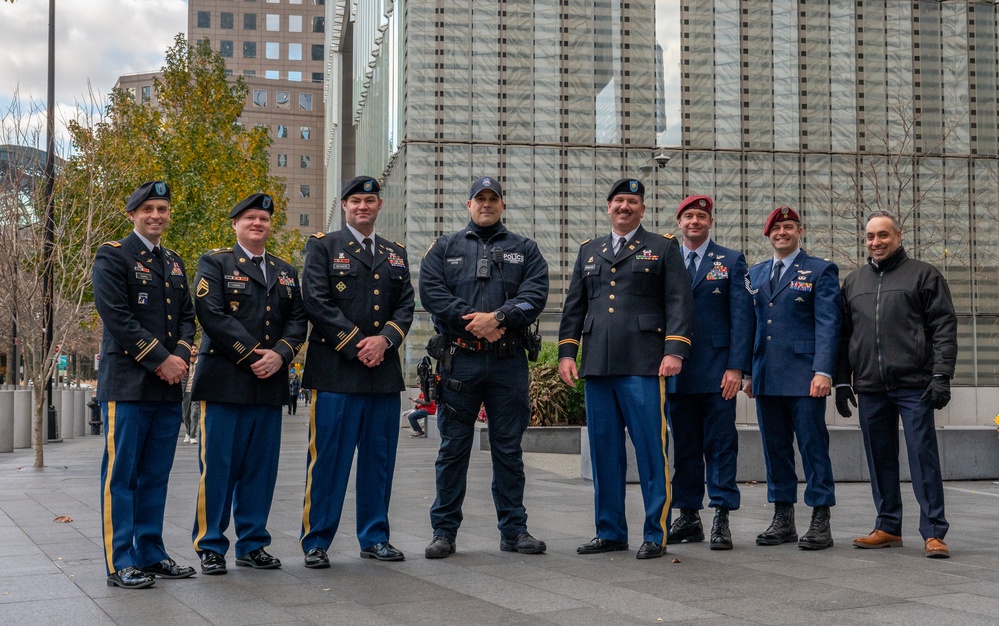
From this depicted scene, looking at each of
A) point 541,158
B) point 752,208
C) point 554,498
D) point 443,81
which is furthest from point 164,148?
point 554,498

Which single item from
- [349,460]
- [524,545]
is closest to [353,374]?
[349,460]

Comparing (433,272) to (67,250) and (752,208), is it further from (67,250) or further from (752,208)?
(752,208)

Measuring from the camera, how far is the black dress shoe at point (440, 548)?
6.70m

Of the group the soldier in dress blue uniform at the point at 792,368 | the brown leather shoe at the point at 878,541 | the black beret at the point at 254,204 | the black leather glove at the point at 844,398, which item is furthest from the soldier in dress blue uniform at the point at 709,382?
the black beret at the point at 254,204

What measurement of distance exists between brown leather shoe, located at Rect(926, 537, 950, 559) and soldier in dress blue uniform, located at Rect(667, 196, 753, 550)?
1.19 m

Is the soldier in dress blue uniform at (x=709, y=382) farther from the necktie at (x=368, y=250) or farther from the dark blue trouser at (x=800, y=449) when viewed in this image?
the necktie at (x=368, y=250)

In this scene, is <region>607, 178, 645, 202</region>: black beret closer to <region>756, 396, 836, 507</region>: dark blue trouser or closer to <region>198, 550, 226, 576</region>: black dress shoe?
<region>756, 396, 836, 507</region>: dark blue trouser

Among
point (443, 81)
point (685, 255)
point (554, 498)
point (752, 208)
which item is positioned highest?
point (443, 81)

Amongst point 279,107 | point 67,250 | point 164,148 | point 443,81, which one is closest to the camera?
point 67,250

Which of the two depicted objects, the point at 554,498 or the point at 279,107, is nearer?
the point at 554,498

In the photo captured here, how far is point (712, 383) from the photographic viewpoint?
7230 mm

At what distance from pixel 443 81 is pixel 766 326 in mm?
23989

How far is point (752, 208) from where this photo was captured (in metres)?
31.7

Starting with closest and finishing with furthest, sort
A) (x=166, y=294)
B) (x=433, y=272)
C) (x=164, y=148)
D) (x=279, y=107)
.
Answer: (x=166, y=294), (x=433, y=272), (x=164, y=148), (x=279, y=107)
